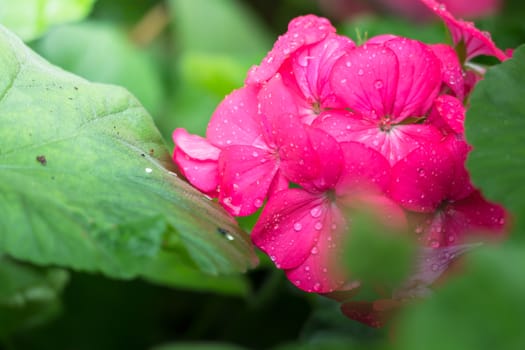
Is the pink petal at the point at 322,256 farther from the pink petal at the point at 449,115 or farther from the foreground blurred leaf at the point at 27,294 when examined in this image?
the foreground blurred leaf at the point at 27,294

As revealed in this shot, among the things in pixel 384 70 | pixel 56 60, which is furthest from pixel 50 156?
pixel 56 60

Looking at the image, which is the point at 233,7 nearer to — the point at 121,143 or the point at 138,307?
the point at 138,307

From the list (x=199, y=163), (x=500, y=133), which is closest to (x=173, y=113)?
(x=199, y=163)

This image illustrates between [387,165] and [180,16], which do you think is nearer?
[387,165]

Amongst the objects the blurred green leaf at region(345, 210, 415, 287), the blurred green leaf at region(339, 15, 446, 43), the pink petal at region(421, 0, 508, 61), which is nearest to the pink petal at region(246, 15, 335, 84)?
the pink petal at region(421, 0, 508, 61)

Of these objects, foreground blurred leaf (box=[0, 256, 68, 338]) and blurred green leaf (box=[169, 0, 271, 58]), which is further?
blurred green leaf (box=[169, 0, 271, 58])

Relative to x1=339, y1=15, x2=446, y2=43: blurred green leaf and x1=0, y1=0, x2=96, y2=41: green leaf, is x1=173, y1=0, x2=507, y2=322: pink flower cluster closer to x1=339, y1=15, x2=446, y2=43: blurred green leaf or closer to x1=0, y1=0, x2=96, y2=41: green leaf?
x1=0, y1=0, x2=96, y2=41: green leaf
